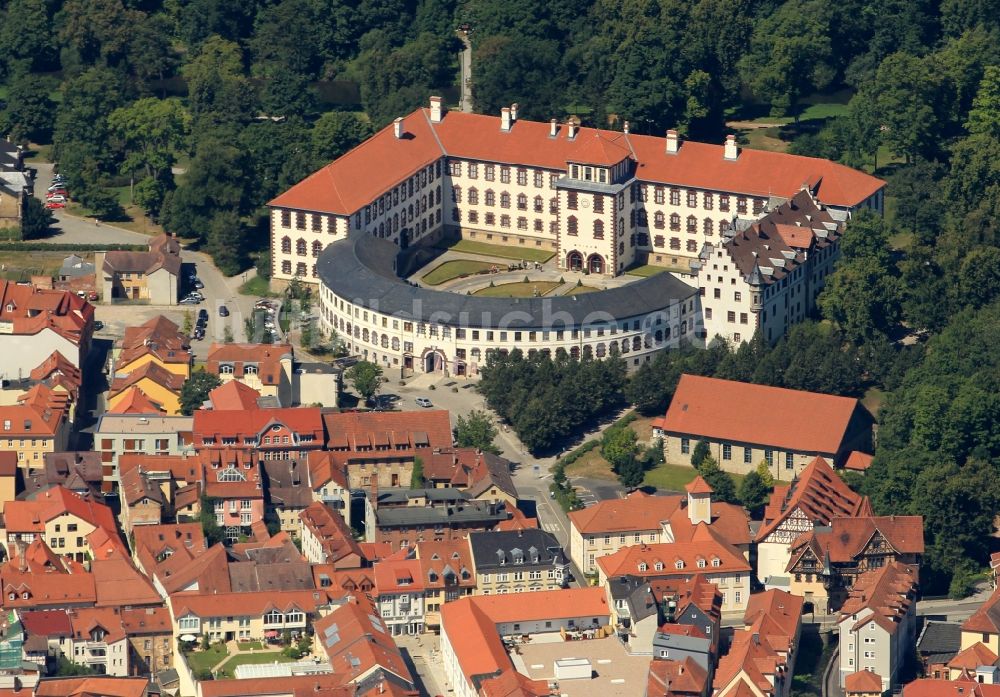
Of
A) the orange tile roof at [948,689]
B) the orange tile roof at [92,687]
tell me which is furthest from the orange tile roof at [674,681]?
the orange tile roof at [92,687]

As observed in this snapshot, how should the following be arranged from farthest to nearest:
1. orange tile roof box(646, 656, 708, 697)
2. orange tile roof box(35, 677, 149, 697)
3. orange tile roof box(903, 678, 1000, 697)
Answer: orange tile roof box(646, 656, 708, 697) < orange tile roof box(35, 677, 149, 697) < orange tile roof box(903, 678, 1000, 697)

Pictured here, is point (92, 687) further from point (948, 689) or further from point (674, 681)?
point (948, 689)

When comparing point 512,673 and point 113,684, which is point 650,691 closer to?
point 512,673

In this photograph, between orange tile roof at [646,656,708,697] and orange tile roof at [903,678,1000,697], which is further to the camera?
orange tile roof at [646,656,708,697]

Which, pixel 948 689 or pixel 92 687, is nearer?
pixel 948 689

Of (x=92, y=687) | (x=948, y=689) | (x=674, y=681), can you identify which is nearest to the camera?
(x=948, y=689)

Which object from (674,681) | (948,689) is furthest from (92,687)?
(948,689)

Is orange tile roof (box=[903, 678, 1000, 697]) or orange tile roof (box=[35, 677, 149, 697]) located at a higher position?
orange tile roof (box=[903, 678, 1000, 697])

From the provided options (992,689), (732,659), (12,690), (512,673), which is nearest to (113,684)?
(12,690)

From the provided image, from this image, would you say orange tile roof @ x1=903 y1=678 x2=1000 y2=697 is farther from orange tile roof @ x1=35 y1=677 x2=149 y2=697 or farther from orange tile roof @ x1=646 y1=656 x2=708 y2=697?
orange tile roof @ x1=35 y1=677 x2=149 y2=697

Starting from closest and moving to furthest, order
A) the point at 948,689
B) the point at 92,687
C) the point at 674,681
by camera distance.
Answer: the point at 948,689
the point at 92,687
the point at 674,681

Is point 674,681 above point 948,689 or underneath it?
underneath

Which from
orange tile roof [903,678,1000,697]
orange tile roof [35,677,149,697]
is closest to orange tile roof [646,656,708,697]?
orange tile roof [903,678,1000,697]
